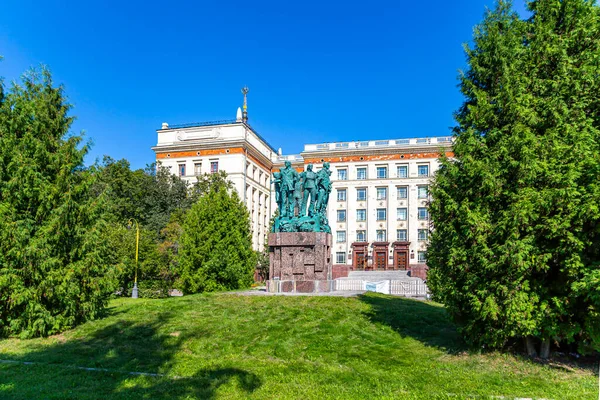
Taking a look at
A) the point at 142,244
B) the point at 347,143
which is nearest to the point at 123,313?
the point at 142,244

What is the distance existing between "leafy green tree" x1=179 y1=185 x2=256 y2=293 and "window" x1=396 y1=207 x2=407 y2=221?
28216 millimetres

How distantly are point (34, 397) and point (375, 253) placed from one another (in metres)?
43.5

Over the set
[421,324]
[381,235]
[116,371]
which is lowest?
[116,371]

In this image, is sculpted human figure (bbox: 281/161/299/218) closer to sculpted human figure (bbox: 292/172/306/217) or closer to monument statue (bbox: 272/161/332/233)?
monument statue (bbox: 272/161/332/233)

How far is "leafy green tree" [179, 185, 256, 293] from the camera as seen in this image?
867 inches

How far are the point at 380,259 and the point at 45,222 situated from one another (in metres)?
40.5

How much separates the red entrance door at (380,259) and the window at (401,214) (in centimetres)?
441

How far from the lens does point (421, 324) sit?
35.5 ft

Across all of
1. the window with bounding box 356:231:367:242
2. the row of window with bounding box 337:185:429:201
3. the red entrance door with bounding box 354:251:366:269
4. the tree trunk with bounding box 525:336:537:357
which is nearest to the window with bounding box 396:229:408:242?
the window with bounding box 356:231:367:242

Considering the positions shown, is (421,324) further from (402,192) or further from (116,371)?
(402,192)

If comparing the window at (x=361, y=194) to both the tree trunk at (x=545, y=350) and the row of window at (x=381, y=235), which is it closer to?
the row of window at (x=381, y=235)

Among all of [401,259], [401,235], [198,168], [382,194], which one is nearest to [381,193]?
[382,194]

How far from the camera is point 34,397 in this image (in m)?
6.27

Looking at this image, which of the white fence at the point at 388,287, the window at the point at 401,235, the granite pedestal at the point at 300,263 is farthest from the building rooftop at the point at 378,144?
the granite pedestal at the point at 300,263
